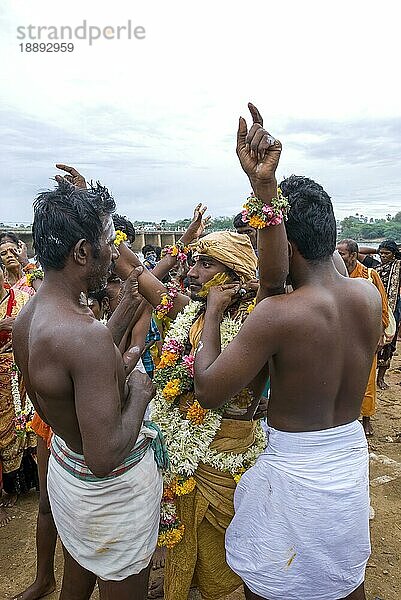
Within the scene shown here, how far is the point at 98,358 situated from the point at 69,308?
0.81ft

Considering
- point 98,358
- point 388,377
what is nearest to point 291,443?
point 98,358

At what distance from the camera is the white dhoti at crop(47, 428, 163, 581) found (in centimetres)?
205

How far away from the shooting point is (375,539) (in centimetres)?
394

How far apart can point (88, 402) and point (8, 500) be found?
3.45 metres

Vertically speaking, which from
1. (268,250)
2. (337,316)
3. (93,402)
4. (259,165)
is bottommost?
(93,402)

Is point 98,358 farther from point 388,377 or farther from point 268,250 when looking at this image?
point 388,377

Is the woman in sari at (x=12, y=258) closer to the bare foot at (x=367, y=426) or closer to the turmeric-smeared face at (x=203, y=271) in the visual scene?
the turmeric-smeared face at (x=203, y=271)

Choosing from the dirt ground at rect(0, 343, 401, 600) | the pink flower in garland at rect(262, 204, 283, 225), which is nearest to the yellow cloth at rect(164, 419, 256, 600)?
the dirt ground at rect(0, 343, 401, 600)

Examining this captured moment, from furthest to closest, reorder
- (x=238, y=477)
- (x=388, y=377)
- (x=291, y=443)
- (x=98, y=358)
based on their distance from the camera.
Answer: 1. (x=388, y=377)
2. (x=238, y=477)
3. (x=291, y=443)
4. (x=98, y=358)

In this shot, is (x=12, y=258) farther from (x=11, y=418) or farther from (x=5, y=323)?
(x=11, y=418)

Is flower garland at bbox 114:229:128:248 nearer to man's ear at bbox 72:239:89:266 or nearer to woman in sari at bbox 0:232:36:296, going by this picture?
man's ear at bbox 72:239:89:266

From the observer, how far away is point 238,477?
8.54 ft

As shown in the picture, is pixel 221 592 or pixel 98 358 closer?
pixel 98 358

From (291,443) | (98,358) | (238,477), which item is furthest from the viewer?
(238,477)
